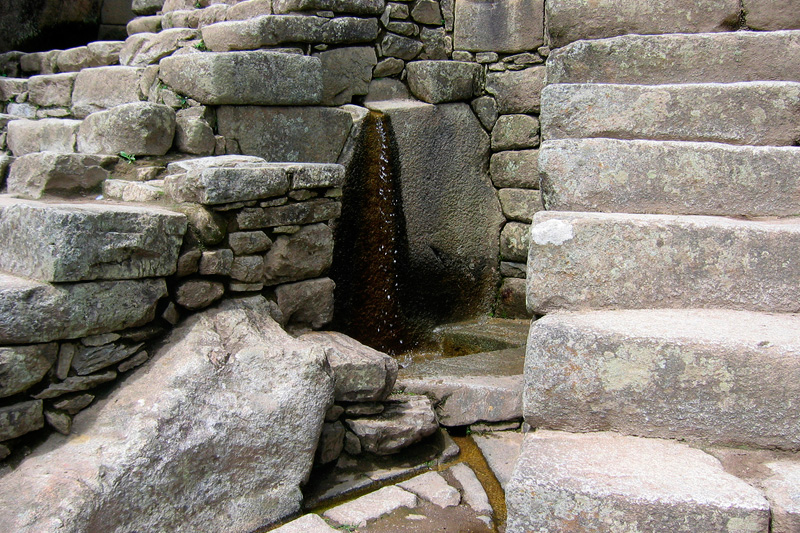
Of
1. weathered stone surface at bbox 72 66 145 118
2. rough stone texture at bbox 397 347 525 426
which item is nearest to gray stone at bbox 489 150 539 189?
rough stone texture at bbox 397 347 525 426

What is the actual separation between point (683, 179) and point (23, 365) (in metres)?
2.18

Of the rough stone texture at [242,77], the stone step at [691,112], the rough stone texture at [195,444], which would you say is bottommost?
the rough stone texture at [195,444]

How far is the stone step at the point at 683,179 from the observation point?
2.12m

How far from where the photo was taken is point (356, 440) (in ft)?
9.26

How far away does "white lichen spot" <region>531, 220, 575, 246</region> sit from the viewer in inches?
76.4

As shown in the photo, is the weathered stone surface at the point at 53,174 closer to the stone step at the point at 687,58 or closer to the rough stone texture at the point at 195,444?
the rough stone texture at the point at 195,444

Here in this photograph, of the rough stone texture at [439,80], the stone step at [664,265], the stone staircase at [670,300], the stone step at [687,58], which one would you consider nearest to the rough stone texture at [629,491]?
the stone staircase at [670,300]

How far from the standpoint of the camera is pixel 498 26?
4.85 metres

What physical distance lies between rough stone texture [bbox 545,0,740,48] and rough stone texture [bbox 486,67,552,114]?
1901 mm

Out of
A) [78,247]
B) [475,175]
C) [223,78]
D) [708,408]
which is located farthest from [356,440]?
[475,175]

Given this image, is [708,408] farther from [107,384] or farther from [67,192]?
[67,192]

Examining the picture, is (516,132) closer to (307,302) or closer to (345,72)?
(345,72)

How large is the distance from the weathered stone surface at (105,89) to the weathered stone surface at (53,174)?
1188 mm

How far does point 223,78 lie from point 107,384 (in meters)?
1.87
